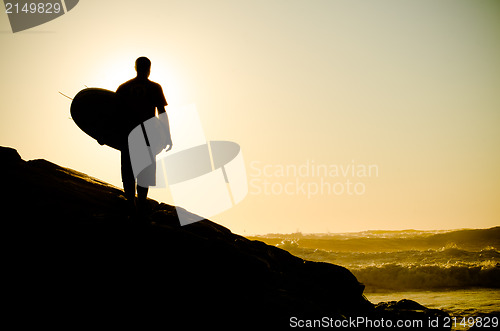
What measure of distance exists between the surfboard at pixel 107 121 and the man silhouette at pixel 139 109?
0.08 meters

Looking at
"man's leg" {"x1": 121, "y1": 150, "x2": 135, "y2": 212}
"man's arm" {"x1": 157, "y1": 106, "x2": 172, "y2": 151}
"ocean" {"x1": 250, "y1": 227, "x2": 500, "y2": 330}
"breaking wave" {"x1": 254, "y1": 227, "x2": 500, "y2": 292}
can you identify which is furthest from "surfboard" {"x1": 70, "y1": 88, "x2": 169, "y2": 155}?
"breaking wave" {"x1": 254, "y1": 227, "x2": 500, "y2": 292}

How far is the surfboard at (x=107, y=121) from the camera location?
6227 millimetres

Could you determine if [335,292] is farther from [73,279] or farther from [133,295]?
[73,279]

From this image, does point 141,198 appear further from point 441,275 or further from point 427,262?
point 427,262

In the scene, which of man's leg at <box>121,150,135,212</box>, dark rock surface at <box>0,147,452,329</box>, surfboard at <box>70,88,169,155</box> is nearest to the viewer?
dark rock surface at <box>0,147,452,329</box>

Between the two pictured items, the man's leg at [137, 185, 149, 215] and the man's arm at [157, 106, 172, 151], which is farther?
the man's arm at [157, 106, 172, 151]

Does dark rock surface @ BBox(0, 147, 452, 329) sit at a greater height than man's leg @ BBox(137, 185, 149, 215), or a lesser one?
lesser

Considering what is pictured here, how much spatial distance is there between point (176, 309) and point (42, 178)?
12.1ft

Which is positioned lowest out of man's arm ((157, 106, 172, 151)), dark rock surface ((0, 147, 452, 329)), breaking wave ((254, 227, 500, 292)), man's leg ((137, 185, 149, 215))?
breaking wave ((254, 227, 500, 292))

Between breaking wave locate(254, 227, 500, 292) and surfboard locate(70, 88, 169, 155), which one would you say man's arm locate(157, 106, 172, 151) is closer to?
surfboard locate(70, 88, 169, 155)

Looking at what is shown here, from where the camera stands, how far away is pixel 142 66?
6309mm

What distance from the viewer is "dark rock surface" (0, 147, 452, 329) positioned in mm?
4520

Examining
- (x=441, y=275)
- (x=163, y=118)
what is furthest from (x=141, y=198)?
(x=441, y=275)

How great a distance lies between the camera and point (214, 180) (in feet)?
23.9
